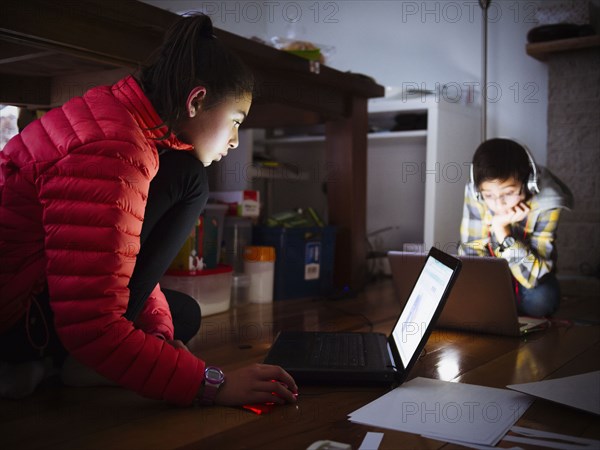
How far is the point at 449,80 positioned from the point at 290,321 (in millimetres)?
1840

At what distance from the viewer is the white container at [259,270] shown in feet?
7.00

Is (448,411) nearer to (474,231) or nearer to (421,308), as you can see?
(421,308)

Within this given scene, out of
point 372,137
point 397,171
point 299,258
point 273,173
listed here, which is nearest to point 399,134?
point 372,137

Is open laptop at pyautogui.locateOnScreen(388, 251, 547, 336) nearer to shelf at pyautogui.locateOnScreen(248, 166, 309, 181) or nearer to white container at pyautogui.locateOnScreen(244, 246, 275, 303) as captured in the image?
white container at pyautogui.locateOnScreen(244, 246, 275, 303)

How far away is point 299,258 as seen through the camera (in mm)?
2238

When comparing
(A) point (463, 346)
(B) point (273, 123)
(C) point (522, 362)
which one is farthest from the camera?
(B) point (273, 123)

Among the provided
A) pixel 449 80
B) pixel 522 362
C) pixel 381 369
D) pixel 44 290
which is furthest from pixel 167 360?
pixel 449 80

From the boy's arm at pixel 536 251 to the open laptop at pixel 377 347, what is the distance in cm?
63

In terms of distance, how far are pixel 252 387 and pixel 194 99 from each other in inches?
18.2

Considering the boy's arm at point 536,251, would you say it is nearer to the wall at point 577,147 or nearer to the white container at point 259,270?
the white container at point 259,270

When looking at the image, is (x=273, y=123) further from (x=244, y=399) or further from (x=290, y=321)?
(x=244, y=399)

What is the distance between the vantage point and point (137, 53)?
60.1 inches

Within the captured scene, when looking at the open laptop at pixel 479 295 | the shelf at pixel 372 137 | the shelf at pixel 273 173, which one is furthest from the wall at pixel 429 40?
the open laptop at pixel 479 295

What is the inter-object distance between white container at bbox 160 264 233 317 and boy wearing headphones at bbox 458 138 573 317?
2.54ft
